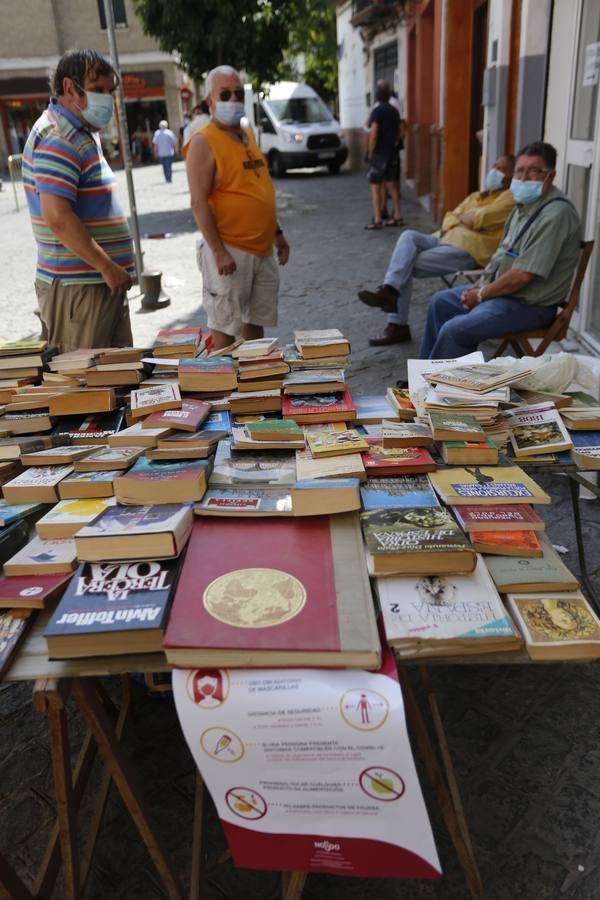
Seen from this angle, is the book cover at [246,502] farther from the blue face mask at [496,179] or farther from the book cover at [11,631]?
the blue face mask at [496,179]

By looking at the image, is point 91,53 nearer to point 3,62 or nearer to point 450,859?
point 450,859

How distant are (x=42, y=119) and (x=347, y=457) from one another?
2.05 metres

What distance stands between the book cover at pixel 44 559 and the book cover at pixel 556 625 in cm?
86

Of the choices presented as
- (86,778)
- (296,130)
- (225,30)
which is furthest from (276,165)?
(86,778)

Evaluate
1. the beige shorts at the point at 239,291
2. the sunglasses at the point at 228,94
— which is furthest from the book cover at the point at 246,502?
the sunglasses at the point at 228,94

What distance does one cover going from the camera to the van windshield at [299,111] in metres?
18.2

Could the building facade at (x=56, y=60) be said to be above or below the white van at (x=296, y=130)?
above

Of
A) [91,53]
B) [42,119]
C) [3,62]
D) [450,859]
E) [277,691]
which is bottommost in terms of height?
[450,859]

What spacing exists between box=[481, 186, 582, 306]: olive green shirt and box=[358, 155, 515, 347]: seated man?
1024 mm

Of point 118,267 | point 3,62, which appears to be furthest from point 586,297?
point 3,62

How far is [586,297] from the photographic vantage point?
474 centimetres

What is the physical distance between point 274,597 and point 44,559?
0.49 m

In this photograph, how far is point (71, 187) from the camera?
109 inches

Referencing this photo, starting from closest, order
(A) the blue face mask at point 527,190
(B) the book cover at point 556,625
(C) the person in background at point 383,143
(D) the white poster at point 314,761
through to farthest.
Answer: (D) the white poster at point 314,761 < (B) the book cover at point 556,625 < (A) the blue face mask at point 527,190 < (C) the person in background at point 383,143
